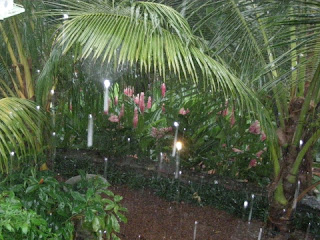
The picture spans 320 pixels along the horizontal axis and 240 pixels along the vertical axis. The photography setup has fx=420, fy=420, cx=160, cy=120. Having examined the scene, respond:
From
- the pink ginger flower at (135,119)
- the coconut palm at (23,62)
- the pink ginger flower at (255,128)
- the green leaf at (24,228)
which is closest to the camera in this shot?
the green leaf at (24,228)

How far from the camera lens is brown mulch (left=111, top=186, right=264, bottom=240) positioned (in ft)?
11.2

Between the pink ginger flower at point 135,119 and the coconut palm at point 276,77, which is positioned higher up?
the coconut palm at point 276,77

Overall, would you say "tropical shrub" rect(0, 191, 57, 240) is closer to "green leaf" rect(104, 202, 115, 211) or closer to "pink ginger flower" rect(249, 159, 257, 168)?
"green leaf" rect(104, 202, 115, 211)

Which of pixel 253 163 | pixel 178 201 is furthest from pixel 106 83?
pixel 253 163

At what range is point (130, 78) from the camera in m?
3.52

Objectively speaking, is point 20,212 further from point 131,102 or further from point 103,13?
point 131,102

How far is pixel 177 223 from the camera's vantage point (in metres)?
3.67

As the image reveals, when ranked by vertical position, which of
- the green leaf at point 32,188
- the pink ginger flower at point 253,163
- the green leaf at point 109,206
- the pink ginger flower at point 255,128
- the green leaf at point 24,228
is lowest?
the pink ginger flower at point 253,163

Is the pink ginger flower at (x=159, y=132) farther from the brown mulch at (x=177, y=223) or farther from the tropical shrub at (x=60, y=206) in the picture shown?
the tropical shrub at (x=60, y=206)

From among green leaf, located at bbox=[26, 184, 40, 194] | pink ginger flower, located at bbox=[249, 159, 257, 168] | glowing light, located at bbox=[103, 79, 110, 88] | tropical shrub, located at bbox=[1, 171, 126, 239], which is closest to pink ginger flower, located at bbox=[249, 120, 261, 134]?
pink ginger flower, located at bbox=[249, 159, 257, 168]

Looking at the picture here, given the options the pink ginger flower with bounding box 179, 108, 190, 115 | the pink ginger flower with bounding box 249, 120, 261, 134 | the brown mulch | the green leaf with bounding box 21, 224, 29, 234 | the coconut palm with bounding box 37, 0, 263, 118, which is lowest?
the brown mulch

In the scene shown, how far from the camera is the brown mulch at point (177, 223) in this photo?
3420 mm

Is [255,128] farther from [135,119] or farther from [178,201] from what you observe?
[135,119]

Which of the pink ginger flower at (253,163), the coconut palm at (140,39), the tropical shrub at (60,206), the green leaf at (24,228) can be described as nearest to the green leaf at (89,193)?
the tropical shrub at (60,206)
